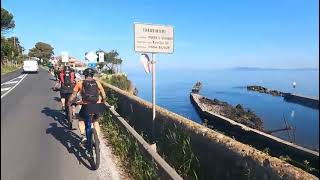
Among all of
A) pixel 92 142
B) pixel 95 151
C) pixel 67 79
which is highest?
pixel 67 79

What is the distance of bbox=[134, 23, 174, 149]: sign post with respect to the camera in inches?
372

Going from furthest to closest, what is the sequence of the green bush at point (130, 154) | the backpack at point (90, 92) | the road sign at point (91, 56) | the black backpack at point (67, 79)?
1. the road sign at point (91, 56)
2. the black backpack at point (67, 79)
3. the backpack at point (90, 92)
4. the green bush at point (130, 154)

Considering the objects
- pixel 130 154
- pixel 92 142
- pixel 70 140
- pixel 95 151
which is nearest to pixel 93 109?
pixel 92 142

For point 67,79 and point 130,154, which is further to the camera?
point 67,79

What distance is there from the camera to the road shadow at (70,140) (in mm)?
8609

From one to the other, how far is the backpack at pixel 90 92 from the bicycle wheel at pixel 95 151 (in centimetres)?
69

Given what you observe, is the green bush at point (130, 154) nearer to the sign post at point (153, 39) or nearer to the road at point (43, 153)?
the road at point (43, 153)

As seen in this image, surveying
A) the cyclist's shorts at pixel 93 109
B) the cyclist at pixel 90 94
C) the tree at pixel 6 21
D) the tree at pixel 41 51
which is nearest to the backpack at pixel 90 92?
the cyclist at pixel 90 94

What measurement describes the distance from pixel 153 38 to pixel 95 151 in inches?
122

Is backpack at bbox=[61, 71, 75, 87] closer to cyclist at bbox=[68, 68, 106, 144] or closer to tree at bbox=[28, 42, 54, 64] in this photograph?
cyclist at bbox=[68, 68, 106, 144]

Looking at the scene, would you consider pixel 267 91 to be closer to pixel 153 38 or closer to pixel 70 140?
pixel 70 140

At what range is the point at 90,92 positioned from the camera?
8.24m

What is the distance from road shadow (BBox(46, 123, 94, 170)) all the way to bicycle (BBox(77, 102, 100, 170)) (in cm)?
16

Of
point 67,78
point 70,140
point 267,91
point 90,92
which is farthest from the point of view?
point 267,91
